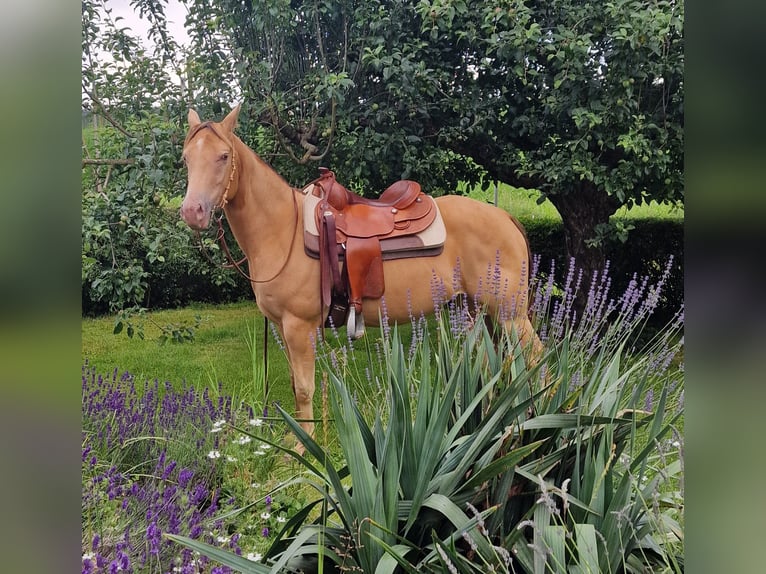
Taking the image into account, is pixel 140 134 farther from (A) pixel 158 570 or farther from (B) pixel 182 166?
(A) pixel 158 570

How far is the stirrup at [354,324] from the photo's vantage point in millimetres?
3318

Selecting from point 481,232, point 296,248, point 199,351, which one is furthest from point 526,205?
point 199,351

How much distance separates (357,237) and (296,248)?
0.30 m

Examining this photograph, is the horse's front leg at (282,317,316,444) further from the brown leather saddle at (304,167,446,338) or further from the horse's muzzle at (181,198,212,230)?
the horse's muzzle at (181,198,212,230)

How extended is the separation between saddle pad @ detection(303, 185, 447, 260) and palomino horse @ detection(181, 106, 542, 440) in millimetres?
30

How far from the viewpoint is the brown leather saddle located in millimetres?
3271

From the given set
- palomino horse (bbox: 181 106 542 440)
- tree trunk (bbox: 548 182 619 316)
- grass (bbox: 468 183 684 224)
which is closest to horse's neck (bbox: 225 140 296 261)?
palomino horse (bbox: 181 106 542 440)

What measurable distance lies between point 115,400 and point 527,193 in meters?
2.36

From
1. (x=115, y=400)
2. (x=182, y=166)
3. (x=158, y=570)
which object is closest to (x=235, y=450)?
(x=115, y=400)

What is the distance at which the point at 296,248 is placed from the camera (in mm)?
3305

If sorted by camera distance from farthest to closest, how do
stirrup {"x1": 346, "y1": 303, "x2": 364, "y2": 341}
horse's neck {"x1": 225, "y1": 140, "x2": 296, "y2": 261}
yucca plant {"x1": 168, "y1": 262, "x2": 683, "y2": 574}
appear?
stirrup {"x1": 346, "y1": 303, "x2": 364, "y2": 341} < horse's neck {"x1": 225, "y1": 140, "x2": 296, "y2": 261} < yucca plant {"x1": 168, "y1": 262, "x2": 683, "y2": 574}

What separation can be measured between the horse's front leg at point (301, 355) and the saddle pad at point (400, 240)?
347 millimetres

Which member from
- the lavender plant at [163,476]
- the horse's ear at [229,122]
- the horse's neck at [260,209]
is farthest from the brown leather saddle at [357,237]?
the lavender plant at [163,476]

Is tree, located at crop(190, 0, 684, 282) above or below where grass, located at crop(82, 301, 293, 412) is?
above
